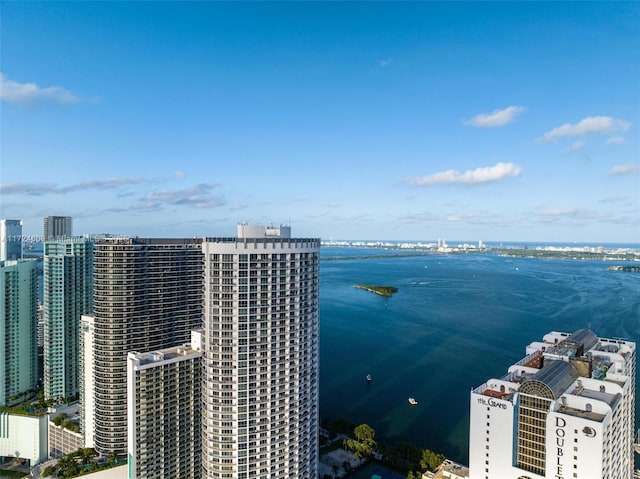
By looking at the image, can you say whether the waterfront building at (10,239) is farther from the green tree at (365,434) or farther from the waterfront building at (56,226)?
the green tree at (365,434)

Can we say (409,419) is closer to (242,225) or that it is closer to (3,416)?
(242,225)

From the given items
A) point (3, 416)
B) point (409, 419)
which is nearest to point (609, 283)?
point (409, 419)

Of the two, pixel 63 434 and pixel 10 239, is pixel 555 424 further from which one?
pixel 10 239

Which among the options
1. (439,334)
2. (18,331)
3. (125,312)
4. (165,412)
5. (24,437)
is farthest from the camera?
(439,334)

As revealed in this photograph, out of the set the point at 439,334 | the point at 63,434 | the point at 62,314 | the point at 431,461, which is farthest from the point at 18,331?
the point at 439,334

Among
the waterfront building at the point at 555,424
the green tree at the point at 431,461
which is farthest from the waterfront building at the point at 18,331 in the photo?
the waterfront building at the point at 555,424
